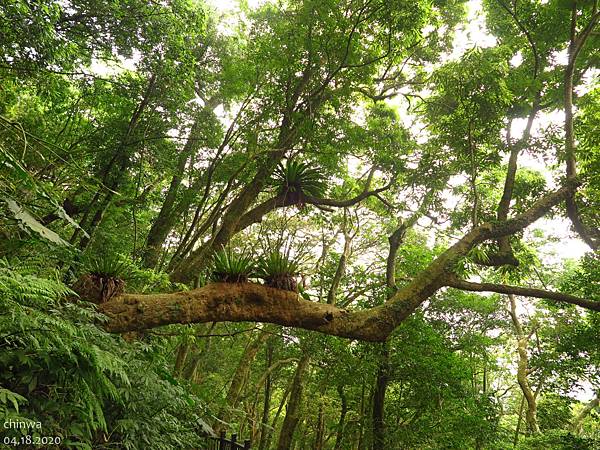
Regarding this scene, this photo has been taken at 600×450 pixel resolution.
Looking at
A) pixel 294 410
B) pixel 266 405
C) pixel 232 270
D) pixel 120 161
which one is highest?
pixel 120 161

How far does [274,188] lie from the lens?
6391mm

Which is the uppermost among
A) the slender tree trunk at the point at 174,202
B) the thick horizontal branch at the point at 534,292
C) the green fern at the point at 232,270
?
the slender tree trunk at the point at 174,202

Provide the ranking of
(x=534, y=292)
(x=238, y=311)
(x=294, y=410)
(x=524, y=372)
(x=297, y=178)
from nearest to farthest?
1. (x=238, y=311)
2. (x=534, y=292)
3. (x=297, y=178)
4. (x=294, y=410)
5. (x=524, y=372)

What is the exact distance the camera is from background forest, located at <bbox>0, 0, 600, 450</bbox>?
3.08 metres

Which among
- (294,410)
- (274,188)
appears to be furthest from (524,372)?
(274,188)

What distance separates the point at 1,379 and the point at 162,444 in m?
1.34

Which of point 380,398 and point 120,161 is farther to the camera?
point 380,398

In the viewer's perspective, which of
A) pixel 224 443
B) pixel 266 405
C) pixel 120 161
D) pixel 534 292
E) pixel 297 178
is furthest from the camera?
pixel 266 405

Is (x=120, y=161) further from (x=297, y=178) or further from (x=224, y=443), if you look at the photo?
(x=224, y=443)

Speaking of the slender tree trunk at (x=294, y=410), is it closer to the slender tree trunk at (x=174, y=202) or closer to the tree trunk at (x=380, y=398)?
the tree trunk at (x=380, y=398)

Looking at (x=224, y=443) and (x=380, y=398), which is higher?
(x=380, y=398)

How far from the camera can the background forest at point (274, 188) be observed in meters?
3.08

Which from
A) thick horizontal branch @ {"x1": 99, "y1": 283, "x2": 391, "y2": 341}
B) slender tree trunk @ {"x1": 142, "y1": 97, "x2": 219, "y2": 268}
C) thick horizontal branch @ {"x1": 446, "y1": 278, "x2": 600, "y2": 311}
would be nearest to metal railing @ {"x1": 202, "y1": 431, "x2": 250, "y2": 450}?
thick horizontal branch @ {"x1": 99, "y1": 283, "x2": 391, "y2": 341}

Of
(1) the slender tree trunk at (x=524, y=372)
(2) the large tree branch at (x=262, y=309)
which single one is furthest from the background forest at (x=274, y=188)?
(1) the slender tree trunk at (x=524, y=372)
